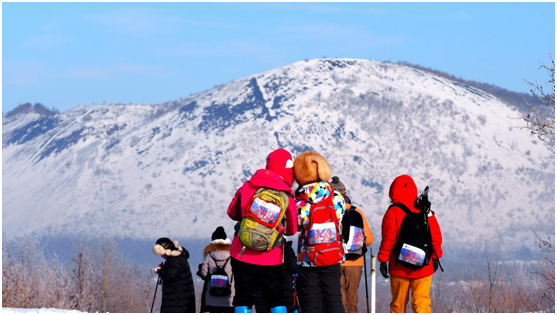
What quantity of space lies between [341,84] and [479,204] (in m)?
23.3

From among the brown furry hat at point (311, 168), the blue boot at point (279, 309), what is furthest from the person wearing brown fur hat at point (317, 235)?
the blue boot at point (279, 309)

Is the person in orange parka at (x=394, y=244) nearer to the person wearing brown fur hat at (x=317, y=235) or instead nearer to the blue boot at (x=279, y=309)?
the person wearing brown fur hat at (x=317, y=235)

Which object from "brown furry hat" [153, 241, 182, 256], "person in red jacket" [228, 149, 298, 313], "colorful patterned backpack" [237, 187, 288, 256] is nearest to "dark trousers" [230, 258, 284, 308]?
"person in red jacket" [228, 149, 298, 313]

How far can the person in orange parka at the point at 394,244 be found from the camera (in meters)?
8.10

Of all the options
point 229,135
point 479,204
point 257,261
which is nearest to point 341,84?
point 229,135

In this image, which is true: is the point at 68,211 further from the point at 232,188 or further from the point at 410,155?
the point at 410,155

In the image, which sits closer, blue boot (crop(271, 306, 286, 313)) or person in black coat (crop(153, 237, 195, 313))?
blue boot (crop(271, 306, 286, 313))

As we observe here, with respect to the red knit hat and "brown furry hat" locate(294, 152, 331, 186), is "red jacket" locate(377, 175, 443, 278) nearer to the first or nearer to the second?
"brown furry hat" locate(294, 152, 331, 186)

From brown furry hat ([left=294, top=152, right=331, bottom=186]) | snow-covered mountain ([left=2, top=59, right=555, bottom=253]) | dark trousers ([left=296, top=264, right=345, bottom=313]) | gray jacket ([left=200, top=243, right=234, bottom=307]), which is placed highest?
snow-covered mountain ([left=2, top=59, right=555, bottom=253])

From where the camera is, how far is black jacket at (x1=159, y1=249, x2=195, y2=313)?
32.5ft

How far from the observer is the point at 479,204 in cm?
10069

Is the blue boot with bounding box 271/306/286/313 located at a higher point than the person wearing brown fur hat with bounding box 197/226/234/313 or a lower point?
lower

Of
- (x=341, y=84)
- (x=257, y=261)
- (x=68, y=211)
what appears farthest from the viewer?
(x=341, y=84)

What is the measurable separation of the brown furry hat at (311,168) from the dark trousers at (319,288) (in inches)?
32.1
